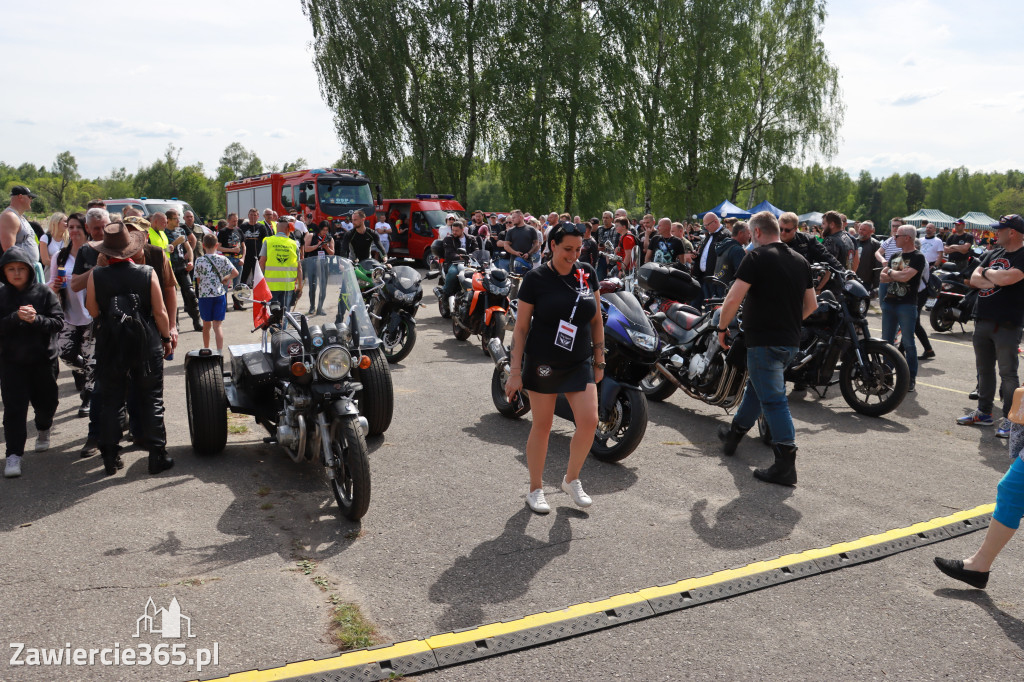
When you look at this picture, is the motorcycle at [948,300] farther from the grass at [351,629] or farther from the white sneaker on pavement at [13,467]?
the white sneaker on pavement at [13,467]

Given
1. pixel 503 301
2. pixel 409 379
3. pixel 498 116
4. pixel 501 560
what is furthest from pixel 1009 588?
pixel 498 116

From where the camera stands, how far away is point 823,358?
7.76 meters

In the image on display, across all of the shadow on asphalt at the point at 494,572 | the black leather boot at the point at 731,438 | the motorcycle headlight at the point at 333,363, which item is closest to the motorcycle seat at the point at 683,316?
the black leather boot at the point at 731,438

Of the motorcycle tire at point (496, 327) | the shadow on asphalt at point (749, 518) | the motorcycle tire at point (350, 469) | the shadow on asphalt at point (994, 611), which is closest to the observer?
the shadow on asphalt at point (994, 611)

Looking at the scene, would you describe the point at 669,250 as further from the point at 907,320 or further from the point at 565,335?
the point at 565,335

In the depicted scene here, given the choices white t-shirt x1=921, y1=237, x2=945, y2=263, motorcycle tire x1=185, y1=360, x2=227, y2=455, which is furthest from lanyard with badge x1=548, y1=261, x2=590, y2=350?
white t-shirt x1=921, y1=237, x2=945, y2=263

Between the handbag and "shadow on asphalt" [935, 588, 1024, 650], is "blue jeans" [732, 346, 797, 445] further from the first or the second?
the handbag

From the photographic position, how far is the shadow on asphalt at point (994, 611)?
11.3 ft

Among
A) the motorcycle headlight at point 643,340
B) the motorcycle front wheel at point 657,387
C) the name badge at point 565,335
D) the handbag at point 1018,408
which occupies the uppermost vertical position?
the name badge at point 565,335

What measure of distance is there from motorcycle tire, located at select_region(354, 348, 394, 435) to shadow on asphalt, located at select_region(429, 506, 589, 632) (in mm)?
1789

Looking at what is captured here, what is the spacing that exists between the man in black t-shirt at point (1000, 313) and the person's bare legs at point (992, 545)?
348 centimetres

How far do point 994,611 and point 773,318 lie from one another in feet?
7.53

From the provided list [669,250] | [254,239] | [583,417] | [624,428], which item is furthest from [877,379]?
[254,239]

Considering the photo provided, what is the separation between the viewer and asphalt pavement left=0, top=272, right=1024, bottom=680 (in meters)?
3.27
